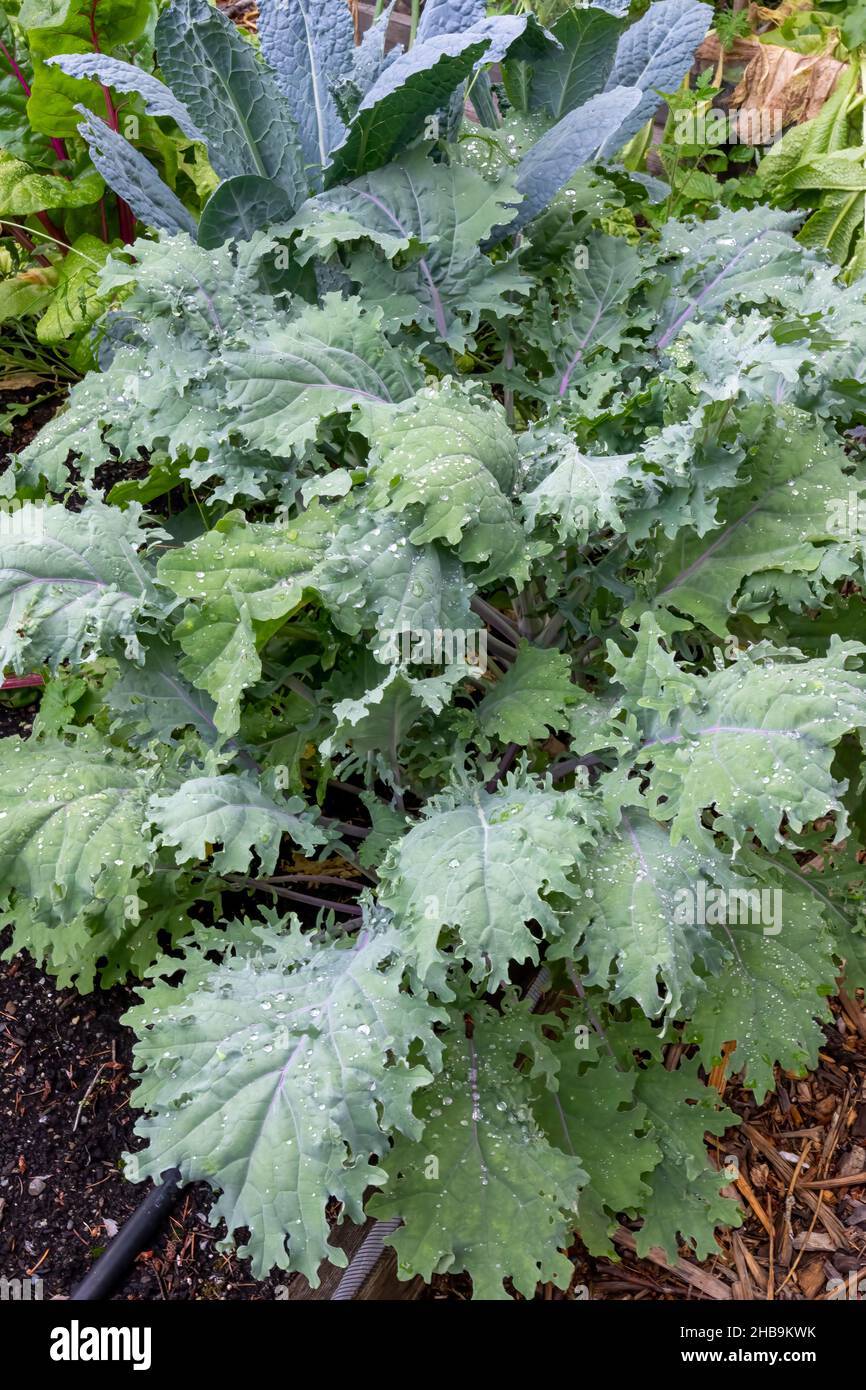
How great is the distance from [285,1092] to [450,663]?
707mm

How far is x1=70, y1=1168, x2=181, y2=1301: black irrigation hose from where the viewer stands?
1.95m

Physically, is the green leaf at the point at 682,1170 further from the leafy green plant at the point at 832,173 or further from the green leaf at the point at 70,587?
the leafy green plant at the point at 832,173

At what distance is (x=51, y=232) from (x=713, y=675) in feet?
8.52

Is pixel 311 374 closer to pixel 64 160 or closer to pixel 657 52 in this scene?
pixel 657 52

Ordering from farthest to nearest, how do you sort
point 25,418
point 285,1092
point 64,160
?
point 25,418
point 64,160
point 285,1092

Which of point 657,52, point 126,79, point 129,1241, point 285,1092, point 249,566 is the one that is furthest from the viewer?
point 657,52

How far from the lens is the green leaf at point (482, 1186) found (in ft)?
5.83

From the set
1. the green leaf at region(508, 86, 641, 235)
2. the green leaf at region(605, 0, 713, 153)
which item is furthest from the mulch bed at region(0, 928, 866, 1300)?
the green leaf at region(605, 0, 713, 153)

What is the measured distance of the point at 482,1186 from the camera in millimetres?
1839

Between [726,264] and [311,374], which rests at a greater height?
[726,264]

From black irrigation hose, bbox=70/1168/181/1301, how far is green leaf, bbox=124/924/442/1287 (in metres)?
0.34

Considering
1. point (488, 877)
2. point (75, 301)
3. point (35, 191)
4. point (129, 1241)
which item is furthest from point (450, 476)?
point (35, 191)

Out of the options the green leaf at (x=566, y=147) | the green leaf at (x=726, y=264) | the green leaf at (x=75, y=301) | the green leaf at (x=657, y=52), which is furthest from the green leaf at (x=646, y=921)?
the green leaf at (x=75, y=301)
